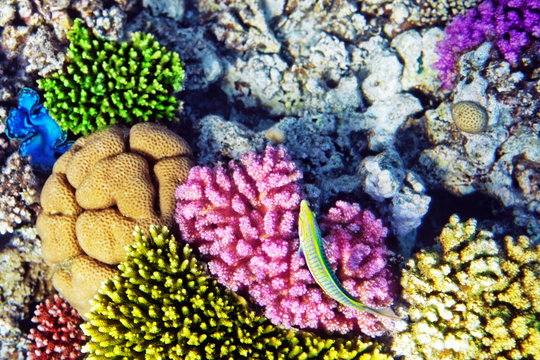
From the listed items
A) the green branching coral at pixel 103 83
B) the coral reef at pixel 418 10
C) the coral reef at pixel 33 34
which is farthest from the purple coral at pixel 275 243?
the coral reef at pixel 418 10

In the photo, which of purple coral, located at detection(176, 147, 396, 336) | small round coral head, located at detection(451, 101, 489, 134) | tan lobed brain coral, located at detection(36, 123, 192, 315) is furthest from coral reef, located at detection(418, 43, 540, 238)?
tan lobed brain coral, located at detection(36, 123, 192, 315)

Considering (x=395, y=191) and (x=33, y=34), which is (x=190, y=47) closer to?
(x=33, y=34)

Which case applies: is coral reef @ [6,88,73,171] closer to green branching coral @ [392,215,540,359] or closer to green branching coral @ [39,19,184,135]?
green branching coral @ [39,19,184,135]

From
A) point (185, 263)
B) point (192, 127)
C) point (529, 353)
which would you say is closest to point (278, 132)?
point (192, 127)

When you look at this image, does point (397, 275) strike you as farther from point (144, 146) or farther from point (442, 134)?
point (144, 146)

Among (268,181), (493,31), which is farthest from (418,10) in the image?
(268,181)
